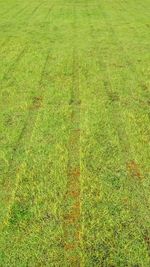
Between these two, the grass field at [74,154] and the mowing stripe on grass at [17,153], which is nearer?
the grass field at [74,154]

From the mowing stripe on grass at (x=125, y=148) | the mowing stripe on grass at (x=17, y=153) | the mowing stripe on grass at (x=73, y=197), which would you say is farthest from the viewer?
the mowing stripe on grass at (x=125, y=148)

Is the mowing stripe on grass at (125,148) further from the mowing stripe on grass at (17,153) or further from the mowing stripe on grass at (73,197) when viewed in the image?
the mowing stripe on grass at (17,153)

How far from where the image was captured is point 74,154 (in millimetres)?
5352

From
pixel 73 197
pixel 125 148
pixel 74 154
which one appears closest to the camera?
pixel 73 197

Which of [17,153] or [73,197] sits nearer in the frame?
[73,197]

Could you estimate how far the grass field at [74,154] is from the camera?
3.77 meters

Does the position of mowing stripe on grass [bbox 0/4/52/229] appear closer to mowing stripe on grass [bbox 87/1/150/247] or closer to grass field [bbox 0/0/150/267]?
grass field [bbox 0/0/150/267]

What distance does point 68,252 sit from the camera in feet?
12.0

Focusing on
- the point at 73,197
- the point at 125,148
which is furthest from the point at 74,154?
the point at 73,197

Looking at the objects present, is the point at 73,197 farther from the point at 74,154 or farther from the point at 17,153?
the point at 17,153

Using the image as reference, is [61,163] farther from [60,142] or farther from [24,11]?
[24,11]

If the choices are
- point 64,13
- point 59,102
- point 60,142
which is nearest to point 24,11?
point 64,13

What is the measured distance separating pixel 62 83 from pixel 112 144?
2905 millimetres

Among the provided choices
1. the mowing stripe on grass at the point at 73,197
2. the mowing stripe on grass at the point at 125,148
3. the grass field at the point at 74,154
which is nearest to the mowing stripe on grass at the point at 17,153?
the grass field at the point at 74,154
